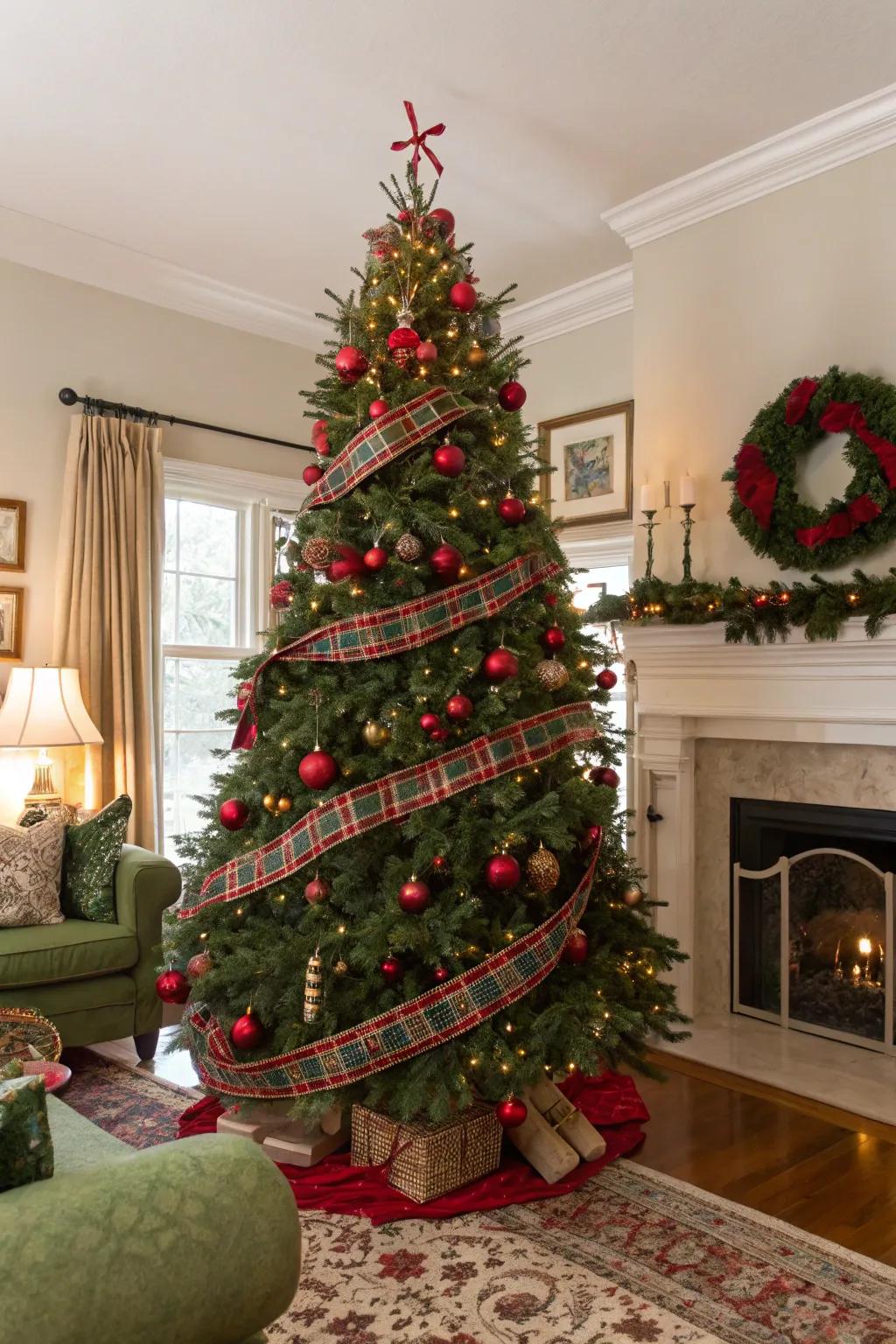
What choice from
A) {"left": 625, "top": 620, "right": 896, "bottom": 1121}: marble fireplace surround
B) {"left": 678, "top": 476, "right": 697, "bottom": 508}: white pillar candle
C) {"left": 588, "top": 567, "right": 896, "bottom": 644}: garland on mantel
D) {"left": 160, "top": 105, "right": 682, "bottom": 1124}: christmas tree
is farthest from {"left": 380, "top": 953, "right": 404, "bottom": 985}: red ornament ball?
{"left": 678, "top": 476, "right": 697, "bottom": 508}: white pillar candle

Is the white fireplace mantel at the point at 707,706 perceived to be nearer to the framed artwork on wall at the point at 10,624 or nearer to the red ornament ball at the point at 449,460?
the red ornament ball at the point at 449,460

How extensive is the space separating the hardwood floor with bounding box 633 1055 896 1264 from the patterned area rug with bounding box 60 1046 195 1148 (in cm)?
131

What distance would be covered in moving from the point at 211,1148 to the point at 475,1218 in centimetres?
125

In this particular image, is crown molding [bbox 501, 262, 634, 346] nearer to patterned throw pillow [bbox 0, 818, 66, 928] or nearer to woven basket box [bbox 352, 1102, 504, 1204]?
patterned throw pillow [bbox 0, 818, 66, 928]

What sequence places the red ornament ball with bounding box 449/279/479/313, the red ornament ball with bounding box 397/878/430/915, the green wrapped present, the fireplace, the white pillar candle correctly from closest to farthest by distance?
the green wrapped present, the red ornament ball with bounding box 397/878/430/915, the red ornament ball with bounding box 449/279/479/313, the fireplace, the white pillar candle

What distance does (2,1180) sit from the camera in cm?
125

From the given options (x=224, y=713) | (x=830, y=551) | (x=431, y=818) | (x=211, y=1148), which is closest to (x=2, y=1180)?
(x=211, y=1148)

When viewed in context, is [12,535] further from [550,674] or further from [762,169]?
[762,169]

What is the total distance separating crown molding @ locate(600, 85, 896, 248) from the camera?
10.6 feet

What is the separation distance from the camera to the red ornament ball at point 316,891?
8.08 ft

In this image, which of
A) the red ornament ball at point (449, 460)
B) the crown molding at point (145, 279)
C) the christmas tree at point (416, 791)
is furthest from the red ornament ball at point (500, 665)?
the crown molding at point (145, 279)

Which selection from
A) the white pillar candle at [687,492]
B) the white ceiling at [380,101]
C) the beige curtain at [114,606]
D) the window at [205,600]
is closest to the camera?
the white ceiling at [380,101]

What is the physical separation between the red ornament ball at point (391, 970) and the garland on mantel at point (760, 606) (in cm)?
170

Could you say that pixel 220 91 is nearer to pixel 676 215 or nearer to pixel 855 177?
pixel 676 215
